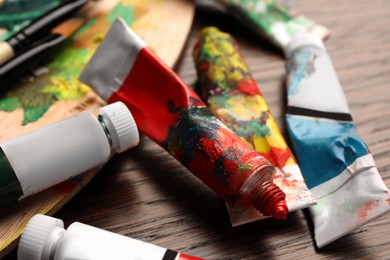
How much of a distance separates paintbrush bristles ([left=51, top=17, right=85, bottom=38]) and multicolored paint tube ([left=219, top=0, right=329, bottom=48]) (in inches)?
7.0

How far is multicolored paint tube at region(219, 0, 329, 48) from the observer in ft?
2.19

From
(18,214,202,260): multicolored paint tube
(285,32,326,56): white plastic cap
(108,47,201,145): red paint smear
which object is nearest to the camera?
(18,214,202,260): multicolored paint tube

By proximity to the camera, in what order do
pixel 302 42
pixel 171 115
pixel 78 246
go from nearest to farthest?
pixel 78 246
pixel 171 115
pixel 302 42

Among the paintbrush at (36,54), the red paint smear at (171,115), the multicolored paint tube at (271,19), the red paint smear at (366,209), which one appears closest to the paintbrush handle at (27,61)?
the paintbrush at (36,54)

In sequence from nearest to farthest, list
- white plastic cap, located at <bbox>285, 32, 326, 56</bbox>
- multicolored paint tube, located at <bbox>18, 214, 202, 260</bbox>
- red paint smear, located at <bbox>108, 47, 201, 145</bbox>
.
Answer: multicolored paint tube, located at <bbox>18, 214, 202, 260</bbox>, red paint smear, located at <bbox>108, 47, 201, 145</bbox>, white plastic cap, located at <bbox>285, 32, 326, 56</bbox>

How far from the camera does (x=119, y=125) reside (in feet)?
1.49

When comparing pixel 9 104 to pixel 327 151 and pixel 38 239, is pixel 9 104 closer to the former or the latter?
pixel 38 239

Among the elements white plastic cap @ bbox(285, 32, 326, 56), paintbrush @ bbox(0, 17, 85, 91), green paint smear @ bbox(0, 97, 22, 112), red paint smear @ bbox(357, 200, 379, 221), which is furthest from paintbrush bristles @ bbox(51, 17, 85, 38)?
red paint smear @ bbox(357, 200, 379, 221)

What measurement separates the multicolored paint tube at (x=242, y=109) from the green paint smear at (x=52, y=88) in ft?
0.40

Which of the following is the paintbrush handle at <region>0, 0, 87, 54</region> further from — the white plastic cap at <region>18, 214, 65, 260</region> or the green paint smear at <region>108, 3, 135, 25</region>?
the white plastic cap at <region>18, 214, 65, 260</region>

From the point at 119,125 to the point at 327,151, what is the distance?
18 centimetres

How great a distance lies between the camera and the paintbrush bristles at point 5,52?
0.54 meters

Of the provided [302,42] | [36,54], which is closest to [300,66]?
[302,42]

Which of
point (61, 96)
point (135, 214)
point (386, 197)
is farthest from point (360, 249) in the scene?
point (61, 96)
